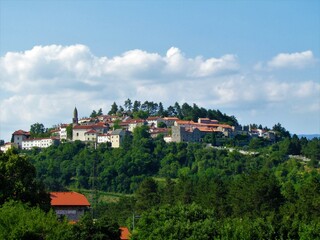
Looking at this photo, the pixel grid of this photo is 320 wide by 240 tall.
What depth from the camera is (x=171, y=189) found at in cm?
7731

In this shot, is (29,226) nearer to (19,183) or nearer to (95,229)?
(95,229)

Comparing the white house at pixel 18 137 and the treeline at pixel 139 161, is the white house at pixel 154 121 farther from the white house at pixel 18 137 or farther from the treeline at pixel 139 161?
the white house at pixel 18 137

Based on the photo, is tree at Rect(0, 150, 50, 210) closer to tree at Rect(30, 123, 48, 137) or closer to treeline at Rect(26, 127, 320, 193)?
treeline at Rect(26, 127, 320, 193)

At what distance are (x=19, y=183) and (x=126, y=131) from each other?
12538 cm

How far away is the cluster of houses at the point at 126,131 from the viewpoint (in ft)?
545

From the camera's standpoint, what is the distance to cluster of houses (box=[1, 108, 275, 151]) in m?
166

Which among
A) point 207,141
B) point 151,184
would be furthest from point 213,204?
point 207,141

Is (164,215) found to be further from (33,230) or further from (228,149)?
(228,149)

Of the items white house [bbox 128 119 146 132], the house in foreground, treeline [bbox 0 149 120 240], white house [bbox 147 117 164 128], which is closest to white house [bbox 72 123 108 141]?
white house [bbox 128 119 146 132]

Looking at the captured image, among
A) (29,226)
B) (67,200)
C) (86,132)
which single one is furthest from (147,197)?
(86,132)

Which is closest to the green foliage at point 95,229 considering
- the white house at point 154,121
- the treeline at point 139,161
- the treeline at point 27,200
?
the treeline at point 27,200

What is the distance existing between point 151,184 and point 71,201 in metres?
23.7

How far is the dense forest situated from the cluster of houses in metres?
3.73

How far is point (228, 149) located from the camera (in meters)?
152
